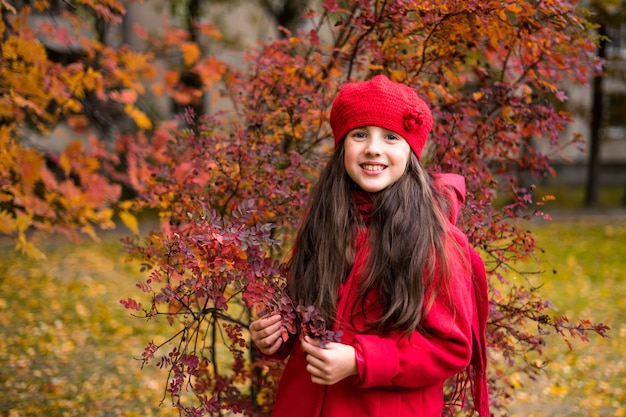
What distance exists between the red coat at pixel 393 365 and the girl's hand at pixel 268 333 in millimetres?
87

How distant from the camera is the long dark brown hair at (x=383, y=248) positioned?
189cm

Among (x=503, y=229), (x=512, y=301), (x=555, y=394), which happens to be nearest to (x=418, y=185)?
(x=503, y=229)

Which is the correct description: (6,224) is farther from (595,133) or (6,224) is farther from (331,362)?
(595,133)

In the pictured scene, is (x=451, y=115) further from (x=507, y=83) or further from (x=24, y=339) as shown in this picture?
(x=24, y=339)

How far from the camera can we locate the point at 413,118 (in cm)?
198

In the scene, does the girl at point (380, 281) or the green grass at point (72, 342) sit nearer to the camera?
the girl at point (380, 281)

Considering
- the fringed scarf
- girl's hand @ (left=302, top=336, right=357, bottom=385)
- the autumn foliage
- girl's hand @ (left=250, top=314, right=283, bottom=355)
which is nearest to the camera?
girl's hand @ (left=302, top=336, right=357, bottom=385)

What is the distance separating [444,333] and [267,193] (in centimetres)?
101

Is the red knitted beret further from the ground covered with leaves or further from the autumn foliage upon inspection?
the ground covered with leaves

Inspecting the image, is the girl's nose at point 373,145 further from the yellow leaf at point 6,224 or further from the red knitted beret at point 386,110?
the yellow leaf at point 6,224

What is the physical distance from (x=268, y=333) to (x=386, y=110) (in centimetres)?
71

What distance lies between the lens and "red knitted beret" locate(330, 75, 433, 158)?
1975 mm

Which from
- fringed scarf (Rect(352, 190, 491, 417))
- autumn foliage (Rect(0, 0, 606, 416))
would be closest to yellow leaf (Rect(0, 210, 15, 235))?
autumn foliage (Rect(0, 0, 606, 416))

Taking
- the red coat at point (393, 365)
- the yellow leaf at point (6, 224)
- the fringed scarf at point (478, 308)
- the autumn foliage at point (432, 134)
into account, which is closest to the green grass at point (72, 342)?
the yellow leaf at point (6, 224)
